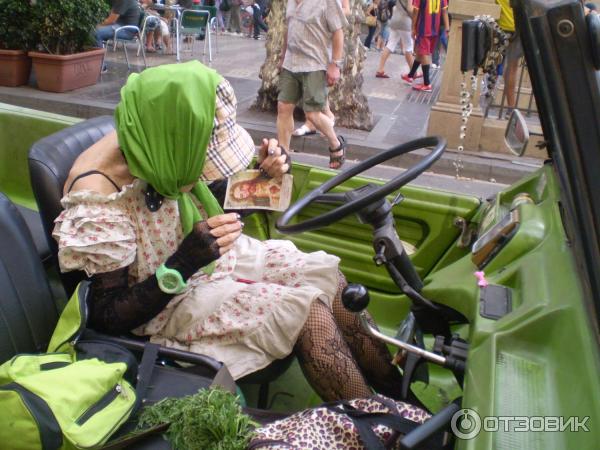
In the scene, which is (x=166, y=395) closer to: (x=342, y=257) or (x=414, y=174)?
(x=414, y=174)

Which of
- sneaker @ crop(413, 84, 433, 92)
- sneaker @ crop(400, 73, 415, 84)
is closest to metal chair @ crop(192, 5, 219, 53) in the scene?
sneaker @ crop(400, 73, 415, 84)

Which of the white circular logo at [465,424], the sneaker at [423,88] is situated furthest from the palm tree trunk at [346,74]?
the white circular logo at [465,424]

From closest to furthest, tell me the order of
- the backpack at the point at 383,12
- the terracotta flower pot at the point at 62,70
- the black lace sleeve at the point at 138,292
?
the black lace sleeve at the point at 138,292 < the terracotta flower pot at the point at 62,70 < the backpack at the point at 383,12

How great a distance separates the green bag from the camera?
1.44 meters

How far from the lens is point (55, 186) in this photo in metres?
2.17

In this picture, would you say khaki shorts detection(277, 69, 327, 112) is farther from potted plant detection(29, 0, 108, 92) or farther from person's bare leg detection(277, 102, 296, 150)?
potted plant detection(29, 0, 108, 92)

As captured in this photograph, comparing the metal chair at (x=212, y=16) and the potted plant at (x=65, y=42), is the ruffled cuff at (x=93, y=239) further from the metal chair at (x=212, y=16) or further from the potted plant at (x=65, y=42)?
the metal chair at (x=212, y=16)

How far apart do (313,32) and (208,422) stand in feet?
17.5

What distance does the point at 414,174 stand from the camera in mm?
1845

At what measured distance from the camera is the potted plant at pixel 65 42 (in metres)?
7.81

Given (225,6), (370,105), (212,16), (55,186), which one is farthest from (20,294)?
(225,6)

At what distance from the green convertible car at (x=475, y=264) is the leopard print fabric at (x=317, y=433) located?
17cm

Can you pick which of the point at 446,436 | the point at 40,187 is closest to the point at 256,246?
the point at 40,187

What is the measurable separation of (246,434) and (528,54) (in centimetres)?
129
